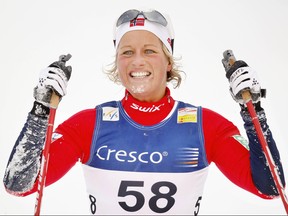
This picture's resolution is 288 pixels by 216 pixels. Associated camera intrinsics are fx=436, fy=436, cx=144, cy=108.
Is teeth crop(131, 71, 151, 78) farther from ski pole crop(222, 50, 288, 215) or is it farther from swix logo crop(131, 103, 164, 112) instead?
ski pole crop(222, 50, 288, 215)

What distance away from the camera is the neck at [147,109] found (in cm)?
254

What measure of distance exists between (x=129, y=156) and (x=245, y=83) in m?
0.73

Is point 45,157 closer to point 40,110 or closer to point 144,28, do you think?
point 40,110

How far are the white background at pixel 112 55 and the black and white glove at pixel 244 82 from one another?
2.24m

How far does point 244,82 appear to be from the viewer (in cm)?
218

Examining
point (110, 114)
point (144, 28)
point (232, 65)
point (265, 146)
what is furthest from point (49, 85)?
point (265, 146)

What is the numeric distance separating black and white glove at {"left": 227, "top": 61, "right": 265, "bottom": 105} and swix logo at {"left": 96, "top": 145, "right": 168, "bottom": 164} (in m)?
0.52

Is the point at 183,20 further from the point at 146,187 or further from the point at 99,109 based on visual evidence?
the point at 146,187

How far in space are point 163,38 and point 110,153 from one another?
814 mm

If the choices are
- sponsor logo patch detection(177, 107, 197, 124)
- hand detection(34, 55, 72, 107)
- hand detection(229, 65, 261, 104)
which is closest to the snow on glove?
hand detection(229, 65, 261, 104)

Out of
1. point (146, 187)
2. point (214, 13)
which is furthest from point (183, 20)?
point (146, 187)

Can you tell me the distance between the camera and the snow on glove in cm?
218

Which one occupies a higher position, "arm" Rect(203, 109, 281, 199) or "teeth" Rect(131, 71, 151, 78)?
"teeth" Rect(131, 71, 151, 78)

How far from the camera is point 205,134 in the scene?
2.45 metres
